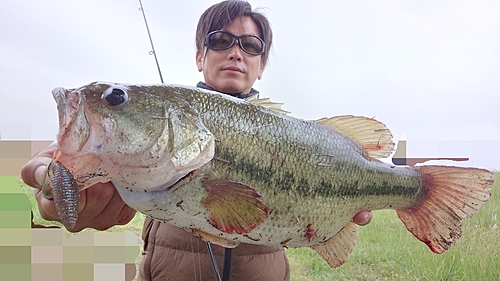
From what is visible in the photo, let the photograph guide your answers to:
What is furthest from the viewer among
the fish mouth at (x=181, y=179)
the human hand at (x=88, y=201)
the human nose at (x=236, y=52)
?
the human nose at (x=236, y=52)

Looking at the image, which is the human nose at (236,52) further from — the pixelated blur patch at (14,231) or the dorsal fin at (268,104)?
the pixelated blur patch at (14,231)

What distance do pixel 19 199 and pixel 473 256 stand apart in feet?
13.2

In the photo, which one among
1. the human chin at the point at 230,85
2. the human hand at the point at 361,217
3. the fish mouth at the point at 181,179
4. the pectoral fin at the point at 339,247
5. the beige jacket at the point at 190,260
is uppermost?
the human chin at the point at 230,85

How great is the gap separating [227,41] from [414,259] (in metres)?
3.21

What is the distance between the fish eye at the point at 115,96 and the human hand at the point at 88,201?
1.10 ft

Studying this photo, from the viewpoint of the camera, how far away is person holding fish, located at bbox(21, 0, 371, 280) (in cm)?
130

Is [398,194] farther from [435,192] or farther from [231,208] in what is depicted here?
[231,208]

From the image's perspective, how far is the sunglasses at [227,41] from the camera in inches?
90.4

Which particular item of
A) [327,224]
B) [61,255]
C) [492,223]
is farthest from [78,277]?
[492,223]

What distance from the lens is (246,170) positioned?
3.96 feet

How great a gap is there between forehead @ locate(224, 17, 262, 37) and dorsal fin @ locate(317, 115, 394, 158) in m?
1.10

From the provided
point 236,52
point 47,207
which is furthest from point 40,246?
point 236,52

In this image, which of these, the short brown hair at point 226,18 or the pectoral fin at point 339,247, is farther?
the short brown hair at point 226,18

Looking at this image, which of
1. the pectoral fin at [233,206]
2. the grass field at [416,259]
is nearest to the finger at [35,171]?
the pectoral fin at [233,206]
